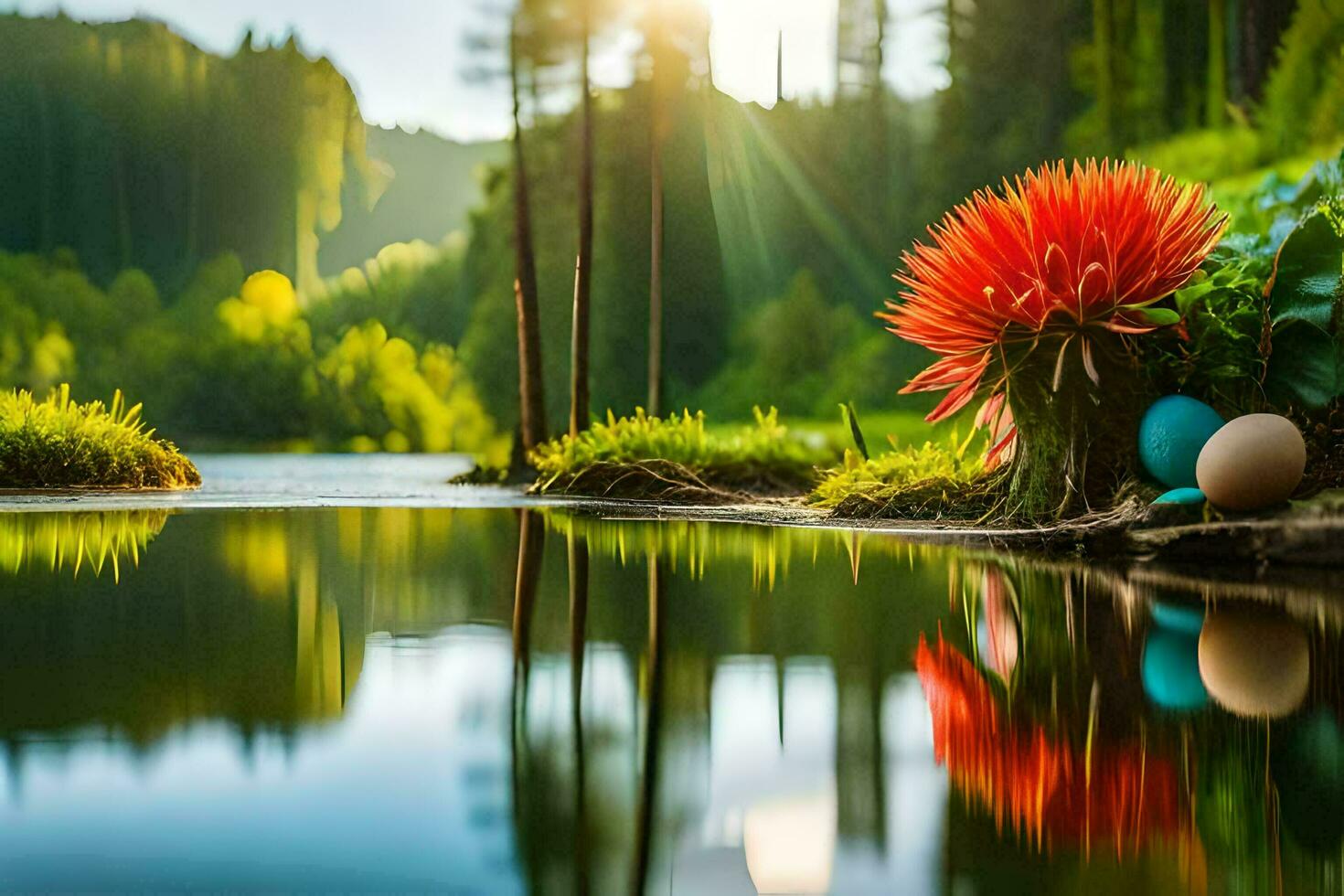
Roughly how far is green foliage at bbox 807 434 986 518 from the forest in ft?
15.6

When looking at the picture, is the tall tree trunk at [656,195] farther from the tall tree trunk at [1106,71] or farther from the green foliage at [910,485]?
the tall tree trunk at [1106,71]

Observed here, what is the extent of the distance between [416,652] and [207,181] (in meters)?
35.2

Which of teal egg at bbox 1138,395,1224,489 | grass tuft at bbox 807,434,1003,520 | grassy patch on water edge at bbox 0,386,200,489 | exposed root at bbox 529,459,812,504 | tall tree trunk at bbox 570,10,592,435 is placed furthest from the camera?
tall tree trunk at bbox 570,10,592,435

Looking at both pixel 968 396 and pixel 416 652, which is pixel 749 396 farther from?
pixel 416 652

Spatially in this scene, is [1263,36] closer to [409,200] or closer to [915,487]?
[915,487]

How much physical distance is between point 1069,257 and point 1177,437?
2.55ft

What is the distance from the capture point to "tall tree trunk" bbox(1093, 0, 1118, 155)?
1833cm

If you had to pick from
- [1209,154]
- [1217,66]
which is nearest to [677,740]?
[1209,154]

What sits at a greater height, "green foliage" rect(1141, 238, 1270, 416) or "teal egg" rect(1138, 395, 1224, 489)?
"green foliage" rect(1141, 238, 1270, 416)

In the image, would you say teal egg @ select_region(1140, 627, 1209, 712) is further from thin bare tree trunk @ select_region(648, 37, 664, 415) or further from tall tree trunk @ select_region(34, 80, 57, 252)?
tall tree trunk @ select_region(34, 80, 57, 252)

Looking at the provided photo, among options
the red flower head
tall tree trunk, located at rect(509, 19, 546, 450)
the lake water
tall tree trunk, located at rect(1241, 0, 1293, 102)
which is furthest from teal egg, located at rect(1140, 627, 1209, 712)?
tall tree trunk, located at rect(1241, 0, 1293, 102)

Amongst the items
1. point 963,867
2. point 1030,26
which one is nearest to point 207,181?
point 1030,26

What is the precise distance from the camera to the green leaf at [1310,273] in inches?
164

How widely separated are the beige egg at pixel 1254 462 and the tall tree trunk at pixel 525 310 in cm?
776
